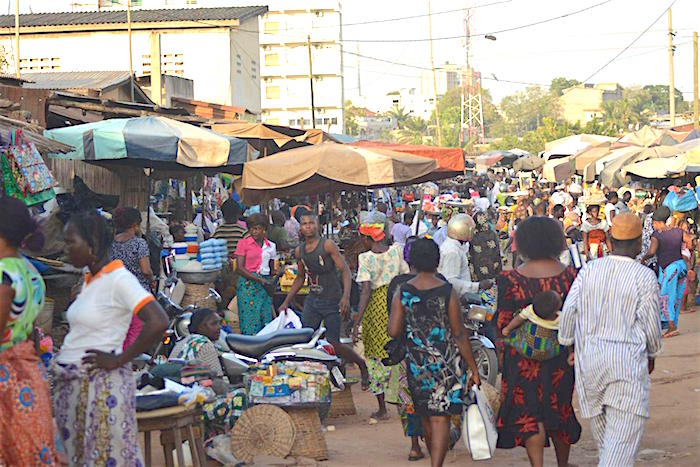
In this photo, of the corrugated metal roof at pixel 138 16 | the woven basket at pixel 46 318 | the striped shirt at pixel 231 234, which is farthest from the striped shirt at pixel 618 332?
the corrugated metal roof at pixel 138 16

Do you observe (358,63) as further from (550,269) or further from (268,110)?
(550,269)

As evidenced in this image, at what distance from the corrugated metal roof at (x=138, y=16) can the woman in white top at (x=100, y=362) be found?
39.0 m

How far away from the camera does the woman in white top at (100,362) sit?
4.91 metres

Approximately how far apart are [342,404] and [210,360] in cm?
203

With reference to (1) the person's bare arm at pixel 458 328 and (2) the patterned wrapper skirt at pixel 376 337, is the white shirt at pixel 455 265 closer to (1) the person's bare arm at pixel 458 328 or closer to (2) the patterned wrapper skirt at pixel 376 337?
(2) the patterned wrapper skirt at pixel 376 337

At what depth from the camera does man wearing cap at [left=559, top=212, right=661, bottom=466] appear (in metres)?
5.90

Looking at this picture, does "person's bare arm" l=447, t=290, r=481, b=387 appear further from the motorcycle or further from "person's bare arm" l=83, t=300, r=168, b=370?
the motorcycle

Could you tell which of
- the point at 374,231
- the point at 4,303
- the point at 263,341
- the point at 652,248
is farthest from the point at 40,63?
the point at 4,303

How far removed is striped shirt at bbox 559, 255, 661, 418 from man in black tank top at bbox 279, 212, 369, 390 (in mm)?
3810

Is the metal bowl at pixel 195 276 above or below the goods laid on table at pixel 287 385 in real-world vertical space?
above

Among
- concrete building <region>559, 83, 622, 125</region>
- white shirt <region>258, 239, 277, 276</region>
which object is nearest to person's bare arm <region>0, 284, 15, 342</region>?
white shirt <region>258, 239, 277, 276</region>

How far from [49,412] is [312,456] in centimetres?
342

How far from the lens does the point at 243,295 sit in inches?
445

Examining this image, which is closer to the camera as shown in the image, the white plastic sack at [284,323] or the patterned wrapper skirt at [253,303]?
the white plastic sack at [284,323]
